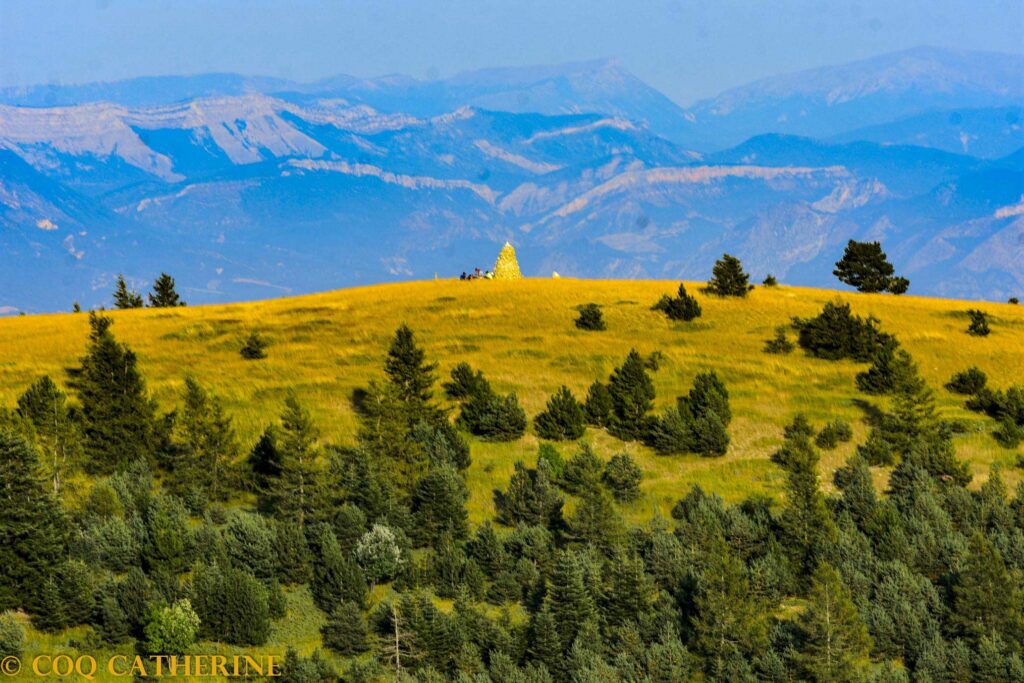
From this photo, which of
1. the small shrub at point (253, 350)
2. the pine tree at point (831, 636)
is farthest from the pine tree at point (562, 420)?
the pine tree at point (831, 636)

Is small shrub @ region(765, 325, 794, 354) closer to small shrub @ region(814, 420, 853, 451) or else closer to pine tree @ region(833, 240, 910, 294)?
small shrub @ region(814, 420, 853, 451)

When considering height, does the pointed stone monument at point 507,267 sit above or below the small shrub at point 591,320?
above

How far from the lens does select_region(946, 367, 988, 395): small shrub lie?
258 ft

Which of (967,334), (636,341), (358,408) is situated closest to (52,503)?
(358,408)

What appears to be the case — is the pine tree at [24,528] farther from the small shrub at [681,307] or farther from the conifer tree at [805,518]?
the small shrub at [681,307]

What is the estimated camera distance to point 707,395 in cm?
7400

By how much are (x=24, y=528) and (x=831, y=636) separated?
3192 centimetres

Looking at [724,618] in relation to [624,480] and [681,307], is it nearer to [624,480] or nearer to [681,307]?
[624,480]

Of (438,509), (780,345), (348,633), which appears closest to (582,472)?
(438,509)

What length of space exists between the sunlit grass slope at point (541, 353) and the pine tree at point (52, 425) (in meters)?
9.38

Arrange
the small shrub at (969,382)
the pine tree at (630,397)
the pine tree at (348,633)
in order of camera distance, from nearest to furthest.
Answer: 1. the pine tree at (348,633)
2. the pine tree at (630,397)
3. the small shrub at (969,382)

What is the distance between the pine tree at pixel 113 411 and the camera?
66375mm

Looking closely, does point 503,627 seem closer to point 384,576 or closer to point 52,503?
point 384,576

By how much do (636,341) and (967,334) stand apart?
24170 millimetres
